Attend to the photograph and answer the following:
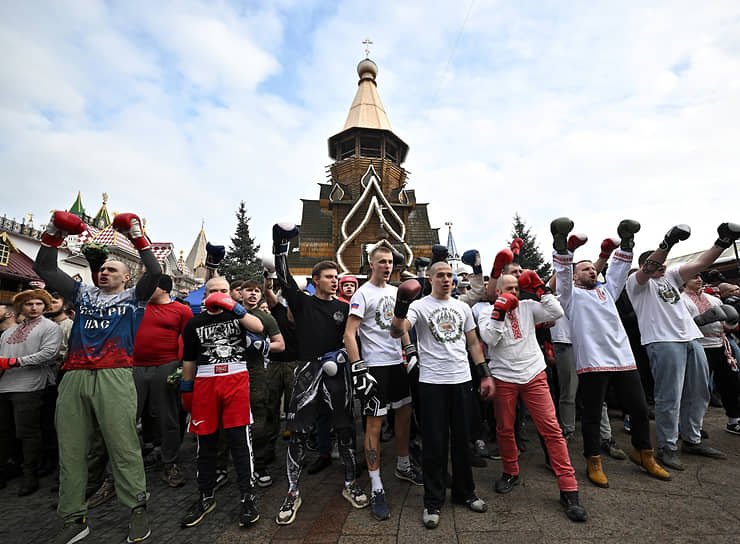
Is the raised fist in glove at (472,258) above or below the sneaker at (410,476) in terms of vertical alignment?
above

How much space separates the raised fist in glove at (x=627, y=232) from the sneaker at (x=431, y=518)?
3284mm

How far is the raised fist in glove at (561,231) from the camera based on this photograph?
344 cm

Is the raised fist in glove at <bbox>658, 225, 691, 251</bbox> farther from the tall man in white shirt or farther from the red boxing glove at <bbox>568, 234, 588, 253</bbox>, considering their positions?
the red boxing glove at <bbox>568, 234, 588, 253</bbox>

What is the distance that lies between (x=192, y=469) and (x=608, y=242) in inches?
223

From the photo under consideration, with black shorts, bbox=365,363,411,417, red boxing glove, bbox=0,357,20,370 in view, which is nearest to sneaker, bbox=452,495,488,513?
black shorts, bbox=365,363,411,417

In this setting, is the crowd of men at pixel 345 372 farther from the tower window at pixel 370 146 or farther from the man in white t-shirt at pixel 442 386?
the tower window at pixel 370 146

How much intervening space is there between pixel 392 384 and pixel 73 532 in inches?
114

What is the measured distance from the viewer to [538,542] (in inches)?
100

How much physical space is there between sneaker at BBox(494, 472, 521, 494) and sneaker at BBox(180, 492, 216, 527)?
2.74m

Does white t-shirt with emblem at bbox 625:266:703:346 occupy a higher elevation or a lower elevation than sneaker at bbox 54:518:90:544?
higher

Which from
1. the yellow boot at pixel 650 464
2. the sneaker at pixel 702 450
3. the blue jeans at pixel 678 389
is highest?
the blue jeans at pixel 678 389

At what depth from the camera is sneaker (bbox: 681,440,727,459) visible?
4.00 m

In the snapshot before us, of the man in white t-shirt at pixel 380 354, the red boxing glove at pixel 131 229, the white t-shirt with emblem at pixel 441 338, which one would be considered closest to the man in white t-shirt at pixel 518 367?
the white t-shirt with emblem at pixel 441 338

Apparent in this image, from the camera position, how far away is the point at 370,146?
26094mm
